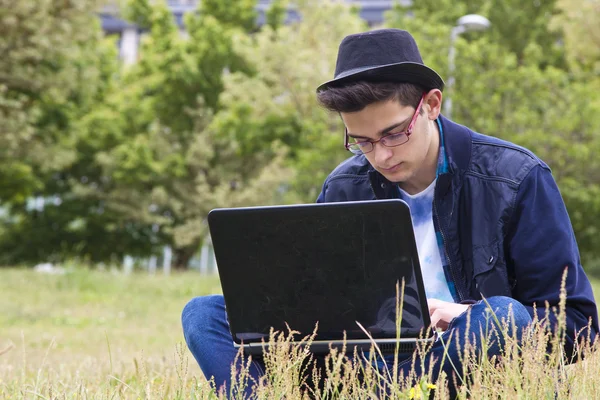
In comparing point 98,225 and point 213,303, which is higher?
point 213,303

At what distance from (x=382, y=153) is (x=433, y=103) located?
0.29m

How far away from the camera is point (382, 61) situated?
303 centimetres

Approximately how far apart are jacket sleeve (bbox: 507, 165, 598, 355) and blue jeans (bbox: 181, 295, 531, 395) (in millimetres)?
206

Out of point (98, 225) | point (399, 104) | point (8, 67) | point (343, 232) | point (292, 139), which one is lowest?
point (98, 225)

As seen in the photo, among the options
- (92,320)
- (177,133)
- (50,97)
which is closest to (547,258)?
(92,320)

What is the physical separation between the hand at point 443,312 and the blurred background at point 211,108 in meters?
11.6

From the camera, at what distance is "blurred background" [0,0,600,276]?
53.0 ft

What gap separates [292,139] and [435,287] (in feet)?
62.9

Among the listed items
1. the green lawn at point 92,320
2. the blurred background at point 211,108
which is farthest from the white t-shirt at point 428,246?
the blurred background at point 211,108

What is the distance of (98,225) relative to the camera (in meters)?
27.7

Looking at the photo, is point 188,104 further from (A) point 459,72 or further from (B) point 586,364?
(B) point 586,364

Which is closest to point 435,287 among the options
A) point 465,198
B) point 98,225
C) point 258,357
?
point 465,198

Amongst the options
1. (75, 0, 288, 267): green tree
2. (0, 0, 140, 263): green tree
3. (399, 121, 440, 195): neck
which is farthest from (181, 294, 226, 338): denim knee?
(75, 0, 288, 267): green tree

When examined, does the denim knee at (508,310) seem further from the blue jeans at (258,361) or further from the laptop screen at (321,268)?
the laptop screen at (321,268)
